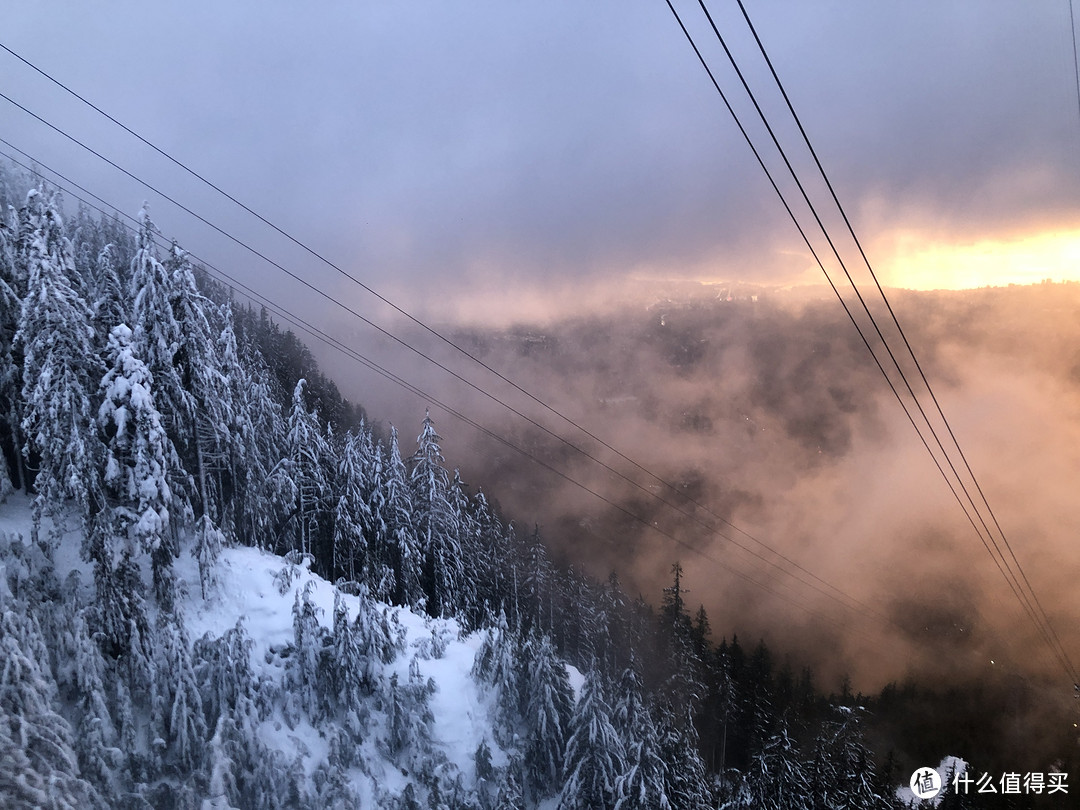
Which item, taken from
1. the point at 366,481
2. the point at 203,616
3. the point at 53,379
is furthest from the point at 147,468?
the point at 366,481

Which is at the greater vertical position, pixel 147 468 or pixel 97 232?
pixel 97 232

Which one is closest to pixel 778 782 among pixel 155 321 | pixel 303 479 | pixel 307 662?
pixel 307 662

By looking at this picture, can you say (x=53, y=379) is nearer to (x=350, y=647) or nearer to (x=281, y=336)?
(x=350, y=647)

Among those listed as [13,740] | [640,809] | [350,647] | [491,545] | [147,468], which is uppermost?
[491,545]

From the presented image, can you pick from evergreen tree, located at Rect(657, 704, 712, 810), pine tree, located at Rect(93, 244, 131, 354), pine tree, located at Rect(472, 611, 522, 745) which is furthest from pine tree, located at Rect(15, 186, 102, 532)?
evergreen tree, located at Rect(657, 704, 712, 810)

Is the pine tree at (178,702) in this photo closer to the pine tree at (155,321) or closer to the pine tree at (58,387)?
the pine tree at (58,387)

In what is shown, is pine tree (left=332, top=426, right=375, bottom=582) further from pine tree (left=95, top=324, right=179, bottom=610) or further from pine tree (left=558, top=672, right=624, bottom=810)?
pine tree (left=558, top=672, right=624, bottom=810)

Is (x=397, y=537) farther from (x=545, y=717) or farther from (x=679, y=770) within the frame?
(x=679, y=770)
